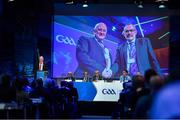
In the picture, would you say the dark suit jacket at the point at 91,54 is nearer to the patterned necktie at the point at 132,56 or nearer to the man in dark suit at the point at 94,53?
the man in dark suit at the point at 94,53

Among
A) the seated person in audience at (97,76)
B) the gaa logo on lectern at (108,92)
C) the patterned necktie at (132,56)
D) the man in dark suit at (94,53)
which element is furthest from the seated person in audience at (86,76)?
the gaa logo on lectern at (108,92)

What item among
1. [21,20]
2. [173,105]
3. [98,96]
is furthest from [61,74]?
[173,105]

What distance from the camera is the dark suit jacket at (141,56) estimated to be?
672 inches

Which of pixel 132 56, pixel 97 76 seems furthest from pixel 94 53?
pixel 97 76

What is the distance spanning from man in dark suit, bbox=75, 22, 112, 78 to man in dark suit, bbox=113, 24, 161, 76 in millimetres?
446

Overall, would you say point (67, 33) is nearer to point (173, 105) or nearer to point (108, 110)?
point (108, 110)

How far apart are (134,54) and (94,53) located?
1526 millimetres

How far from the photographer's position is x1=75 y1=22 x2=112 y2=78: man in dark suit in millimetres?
17094

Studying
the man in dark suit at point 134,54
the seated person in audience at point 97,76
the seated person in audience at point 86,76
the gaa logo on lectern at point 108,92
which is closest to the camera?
the gaa logo on lectern at point 108,92

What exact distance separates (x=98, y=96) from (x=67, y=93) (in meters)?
3.04

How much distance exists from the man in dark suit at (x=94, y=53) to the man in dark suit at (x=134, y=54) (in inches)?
17.6

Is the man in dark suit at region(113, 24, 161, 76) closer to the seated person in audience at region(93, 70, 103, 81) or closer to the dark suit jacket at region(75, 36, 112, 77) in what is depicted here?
the dark suit jacket at region(75, 36, 112, 77)

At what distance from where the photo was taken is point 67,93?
10.7 m

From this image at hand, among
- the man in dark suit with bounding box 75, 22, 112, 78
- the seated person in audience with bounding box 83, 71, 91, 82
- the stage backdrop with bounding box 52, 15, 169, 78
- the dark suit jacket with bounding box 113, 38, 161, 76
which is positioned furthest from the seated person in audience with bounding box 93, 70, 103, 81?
the stage backdrop with bounding box 52, 15, 169, 78
